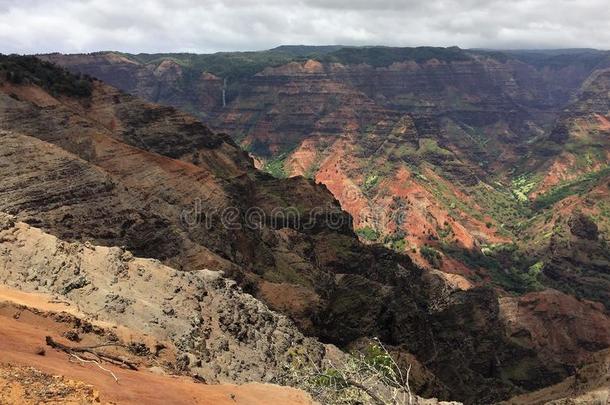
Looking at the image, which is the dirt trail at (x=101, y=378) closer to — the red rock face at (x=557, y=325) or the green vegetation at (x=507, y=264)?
the red rock face at (x=557, y=325)

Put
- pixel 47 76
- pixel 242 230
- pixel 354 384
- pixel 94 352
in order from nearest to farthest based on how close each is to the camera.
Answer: pixel 354 384
pixel 94 352
pixel 242 230
pixel 47 76

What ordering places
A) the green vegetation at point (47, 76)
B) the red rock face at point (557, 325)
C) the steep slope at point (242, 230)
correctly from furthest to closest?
the red rock face at point (557, 325)
the green vegetation at point (47, 76)
the steep slope at point (242, 230)

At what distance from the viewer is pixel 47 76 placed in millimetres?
98812

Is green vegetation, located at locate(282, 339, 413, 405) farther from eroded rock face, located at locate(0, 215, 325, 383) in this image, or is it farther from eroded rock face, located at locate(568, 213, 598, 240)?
eroded rock face, located at locate(568, 213, 598, 240)

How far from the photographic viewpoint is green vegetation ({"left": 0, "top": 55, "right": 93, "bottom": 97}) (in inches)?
3509

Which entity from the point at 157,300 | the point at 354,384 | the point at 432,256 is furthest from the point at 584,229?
the point at 354,384

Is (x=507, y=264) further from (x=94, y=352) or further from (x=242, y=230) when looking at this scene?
(x=94, y=352)

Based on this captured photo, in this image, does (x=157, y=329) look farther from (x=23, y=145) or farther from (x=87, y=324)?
(x=23, y=145)

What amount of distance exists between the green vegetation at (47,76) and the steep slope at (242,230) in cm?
47

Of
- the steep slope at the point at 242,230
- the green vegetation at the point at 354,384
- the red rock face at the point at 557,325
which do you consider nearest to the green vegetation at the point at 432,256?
the red rock face at the point at 557,325

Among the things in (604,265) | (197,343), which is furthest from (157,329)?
(604,265)

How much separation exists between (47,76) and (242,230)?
185 ft

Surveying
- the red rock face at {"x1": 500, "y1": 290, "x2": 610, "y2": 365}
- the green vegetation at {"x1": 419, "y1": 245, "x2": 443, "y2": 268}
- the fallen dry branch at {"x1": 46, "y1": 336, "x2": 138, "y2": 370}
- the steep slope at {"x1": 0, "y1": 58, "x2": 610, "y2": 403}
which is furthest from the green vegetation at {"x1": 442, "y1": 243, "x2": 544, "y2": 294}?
the fallen dry branch at {"x1": 46, "y1": 336, "x2": 138, "y2": 370}

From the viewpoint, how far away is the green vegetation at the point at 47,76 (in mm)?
89125
